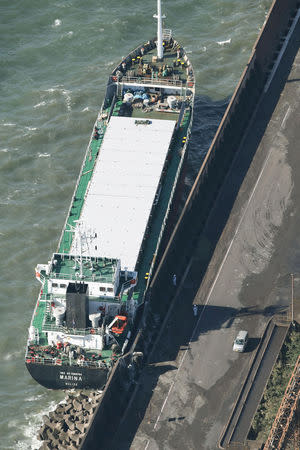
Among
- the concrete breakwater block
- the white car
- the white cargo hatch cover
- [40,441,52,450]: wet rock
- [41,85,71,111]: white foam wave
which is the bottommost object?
[40,441,52,450]: wet rock

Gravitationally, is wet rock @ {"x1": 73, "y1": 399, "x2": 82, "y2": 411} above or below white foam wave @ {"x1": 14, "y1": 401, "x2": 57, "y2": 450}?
above

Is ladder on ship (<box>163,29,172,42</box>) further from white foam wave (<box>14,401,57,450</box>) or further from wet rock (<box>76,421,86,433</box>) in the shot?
wet rock (<box>76,421,86,433</box>)

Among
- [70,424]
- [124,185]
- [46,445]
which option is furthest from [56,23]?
Result: [46,445]

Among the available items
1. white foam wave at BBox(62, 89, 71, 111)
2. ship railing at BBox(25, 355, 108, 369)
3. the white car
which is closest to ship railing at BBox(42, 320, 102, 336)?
ship railing at BBox(25, 355, 108, 369)

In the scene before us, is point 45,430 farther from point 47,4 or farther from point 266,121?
point 47,4

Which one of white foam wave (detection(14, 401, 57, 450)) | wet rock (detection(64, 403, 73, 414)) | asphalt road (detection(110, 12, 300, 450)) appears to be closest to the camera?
asphalt road (detection(110, 12, 300, 450))

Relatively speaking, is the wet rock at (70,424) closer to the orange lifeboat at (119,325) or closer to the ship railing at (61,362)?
the ship railing at (61,362)
